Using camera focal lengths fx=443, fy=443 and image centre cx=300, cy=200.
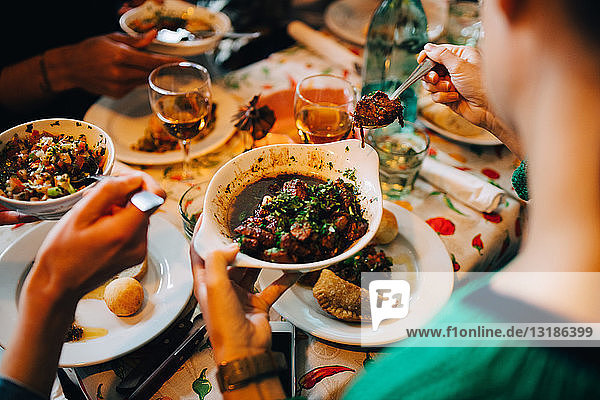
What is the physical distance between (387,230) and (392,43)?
1.10 meters

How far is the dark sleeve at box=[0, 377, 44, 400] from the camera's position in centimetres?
92

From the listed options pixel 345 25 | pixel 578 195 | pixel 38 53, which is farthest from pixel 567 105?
pixel 38 53

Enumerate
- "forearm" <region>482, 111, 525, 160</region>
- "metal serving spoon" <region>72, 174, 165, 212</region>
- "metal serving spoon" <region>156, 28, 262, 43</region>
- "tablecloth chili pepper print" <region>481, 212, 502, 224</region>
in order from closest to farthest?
"metal serving spoon" <region>72, 174, 165, 212</region> → "forearm" <region>482, 111, 525, 160</region> → "tablecloth chili pepper print" <region>481, 212, 502, 224</region> → "metal serving spoon" <region>156, 28, 262, 43</region>

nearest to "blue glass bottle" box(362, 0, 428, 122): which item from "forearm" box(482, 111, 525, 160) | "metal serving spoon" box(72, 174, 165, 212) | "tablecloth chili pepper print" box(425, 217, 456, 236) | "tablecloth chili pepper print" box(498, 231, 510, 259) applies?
"forearm" box(482, 111, 525, 160)

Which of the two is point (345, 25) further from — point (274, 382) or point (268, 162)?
point (274, 382)

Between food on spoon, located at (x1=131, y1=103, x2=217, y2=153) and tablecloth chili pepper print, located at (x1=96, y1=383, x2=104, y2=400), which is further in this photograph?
food on spoon, located at (x1=131, y1=103, x2=217, y2=153)

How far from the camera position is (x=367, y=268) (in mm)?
1395

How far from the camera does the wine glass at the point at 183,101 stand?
5.22ft

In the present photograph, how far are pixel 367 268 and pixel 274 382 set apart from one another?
502mm

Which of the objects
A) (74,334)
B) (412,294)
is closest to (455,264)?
(412,294)

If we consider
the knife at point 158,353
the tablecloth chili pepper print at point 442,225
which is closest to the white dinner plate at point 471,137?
the tablecloth chili pepper print at point 442,225

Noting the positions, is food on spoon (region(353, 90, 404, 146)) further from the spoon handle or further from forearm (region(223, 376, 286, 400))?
forearm (region(223, 376, 286, 400))

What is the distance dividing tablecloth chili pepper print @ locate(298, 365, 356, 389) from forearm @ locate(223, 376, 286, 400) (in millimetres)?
169

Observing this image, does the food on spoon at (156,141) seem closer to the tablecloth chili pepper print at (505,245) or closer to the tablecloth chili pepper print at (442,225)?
the tablecloth chili pepper print at (442,225)
